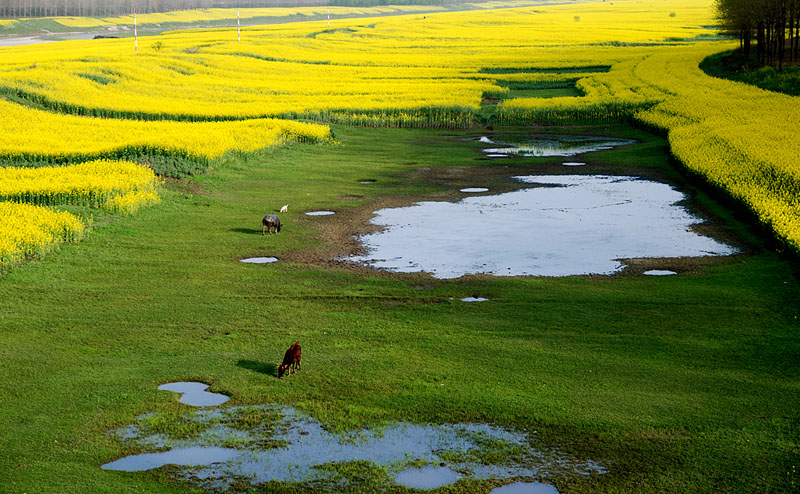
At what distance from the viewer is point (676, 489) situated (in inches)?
363

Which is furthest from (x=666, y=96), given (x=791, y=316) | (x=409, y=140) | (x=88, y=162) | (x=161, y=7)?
(x=161, y=7)

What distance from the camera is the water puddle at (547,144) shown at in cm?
3506

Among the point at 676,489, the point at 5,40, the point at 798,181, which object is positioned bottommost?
the point at 676,489

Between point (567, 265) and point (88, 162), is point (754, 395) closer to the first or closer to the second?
point (567, 265)

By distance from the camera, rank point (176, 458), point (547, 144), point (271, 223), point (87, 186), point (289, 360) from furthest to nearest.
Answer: point (547, 144)
point (87, 186)
point (271, 223)
point (289, 360)
point (176, 458)

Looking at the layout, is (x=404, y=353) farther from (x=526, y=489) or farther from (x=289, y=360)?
(x=526, y=489)

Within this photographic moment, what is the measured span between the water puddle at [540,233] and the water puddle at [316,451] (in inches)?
286

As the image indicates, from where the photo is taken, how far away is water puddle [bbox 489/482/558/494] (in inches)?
365

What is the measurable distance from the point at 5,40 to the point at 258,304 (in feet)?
343

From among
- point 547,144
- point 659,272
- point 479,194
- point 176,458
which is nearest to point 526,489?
point 176,458

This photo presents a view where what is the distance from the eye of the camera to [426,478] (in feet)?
31.3

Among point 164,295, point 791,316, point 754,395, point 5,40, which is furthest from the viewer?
point 5,40

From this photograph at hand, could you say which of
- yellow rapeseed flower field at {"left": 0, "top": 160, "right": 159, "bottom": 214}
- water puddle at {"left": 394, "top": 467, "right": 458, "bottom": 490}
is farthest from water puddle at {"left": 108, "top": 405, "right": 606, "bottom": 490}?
yellow rapeseed flower field at {"left": 0, "top": 160, "right": 159, "bottom": 214}

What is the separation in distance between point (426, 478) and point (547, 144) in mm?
29380
